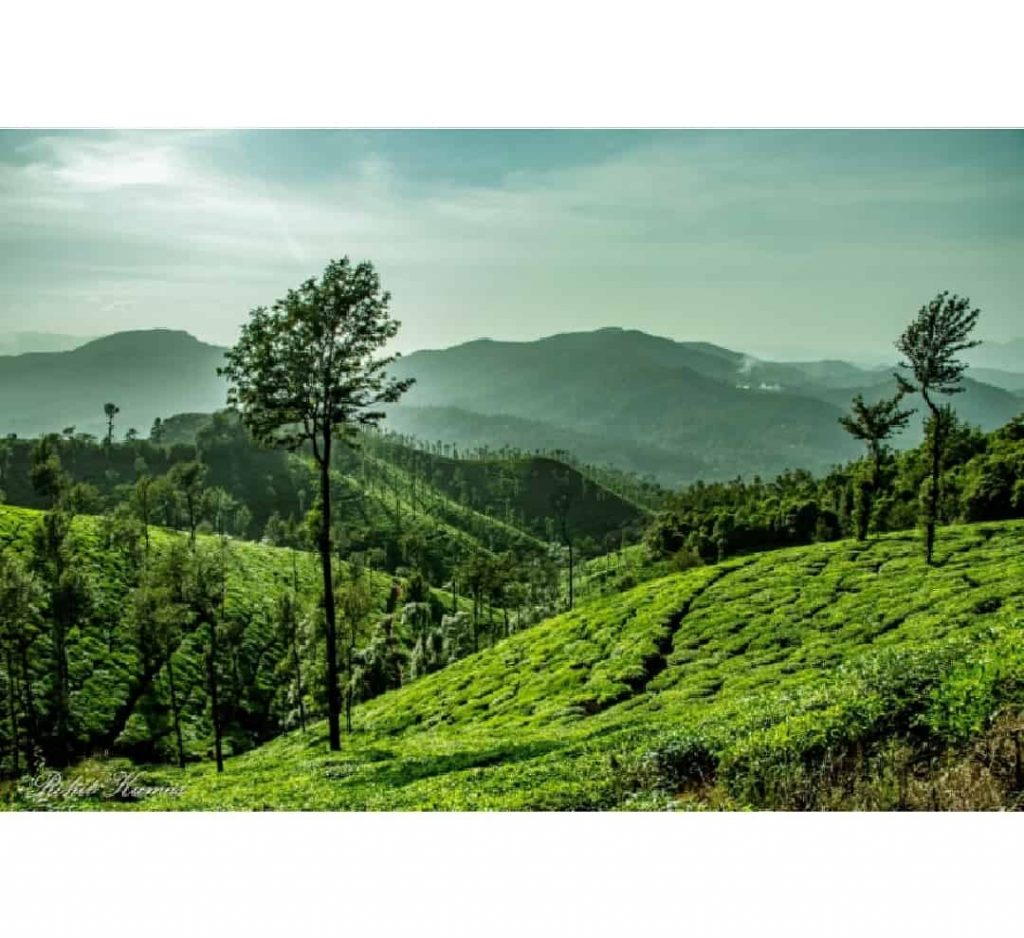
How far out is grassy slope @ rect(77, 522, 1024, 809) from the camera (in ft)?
41.7

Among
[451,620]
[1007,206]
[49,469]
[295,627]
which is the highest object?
[1007,206]

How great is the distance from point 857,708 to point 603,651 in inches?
643

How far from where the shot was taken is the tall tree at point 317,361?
18.9 meters

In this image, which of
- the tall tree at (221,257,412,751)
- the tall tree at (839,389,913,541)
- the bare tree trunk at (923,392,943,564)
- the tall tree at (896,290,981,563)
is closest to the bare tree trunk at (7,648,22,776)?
the tall tree at (221,257,412,751)

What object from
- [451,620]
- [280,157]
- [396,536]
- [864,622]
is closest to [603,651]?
[864,622]

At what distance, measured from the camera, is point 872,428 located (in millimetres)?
35594

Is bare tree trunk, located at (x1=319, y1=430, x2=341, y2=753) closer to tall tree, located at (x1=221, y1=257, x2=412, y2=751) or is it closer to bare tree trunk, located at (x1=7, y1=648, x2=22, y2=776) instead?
tall tree, located at (x1=221, y1=257, x2=412, y2=751)

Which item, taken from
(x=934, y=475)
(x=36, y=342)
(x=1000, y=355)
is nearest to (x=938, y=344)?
(x=1000, y=355)

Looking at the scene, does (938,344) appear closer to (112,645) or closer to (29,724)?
(29,724)

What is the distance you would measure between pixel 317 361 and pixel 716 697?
13.8 metres

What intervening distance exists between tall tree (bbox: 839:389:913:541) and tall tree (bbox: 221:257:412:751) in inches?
901

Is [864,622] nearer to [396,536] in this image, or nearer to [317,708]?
[317,708]

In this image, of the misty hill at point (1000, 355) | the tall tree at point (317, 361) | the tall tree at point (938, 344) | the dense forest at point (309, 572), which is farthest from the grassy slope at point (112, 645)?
the misty hill at point (1000, 355)

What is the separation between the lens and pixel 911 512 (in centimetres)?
4447
